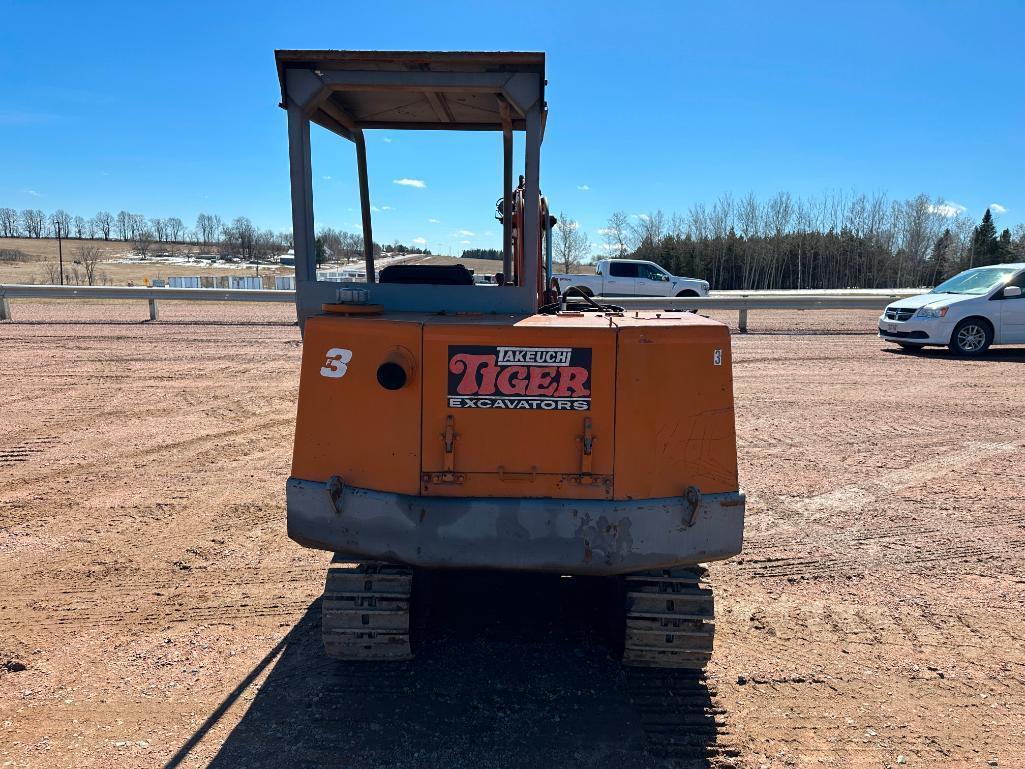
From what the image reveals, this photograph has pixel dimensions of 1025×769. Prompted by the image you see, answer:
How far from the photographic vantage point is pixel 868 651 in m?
3.58

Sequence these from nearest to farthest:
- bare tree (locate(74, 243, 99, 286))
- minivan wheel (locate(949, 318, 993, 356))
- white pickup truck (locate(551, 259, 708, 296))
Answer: minivan wheel (locate(949, 318, 993, 356)), white pickup truck (locate(551, 259, 708, 296)), bare tree (locate(74, 243, 99, 286))

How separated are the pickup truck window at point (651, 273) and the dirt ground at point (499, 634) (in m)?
17.0

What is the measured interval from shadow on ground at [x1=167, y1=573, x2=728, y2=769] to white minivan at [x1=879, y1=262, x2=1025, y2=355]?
1163cm

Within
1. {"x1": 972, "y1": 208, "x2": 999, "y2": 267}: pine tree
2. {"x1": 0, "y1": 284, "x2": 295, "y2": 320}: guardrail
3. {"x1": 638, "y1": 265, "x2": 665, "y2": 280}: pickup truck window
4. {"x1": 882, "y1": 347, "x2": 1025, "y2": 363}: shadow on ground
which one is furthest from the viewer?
{"x1": 972, "y1": 208, "x2": 999, "y2": 267}: pine tree

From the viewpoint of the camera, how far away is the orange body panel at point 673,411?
2.82m

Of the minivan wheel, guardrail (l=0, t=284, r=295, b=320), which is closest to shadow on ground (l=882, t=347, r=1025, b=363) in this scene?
the minivan wheel

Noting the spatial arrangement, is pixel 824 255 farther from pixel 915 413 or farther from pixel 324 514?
pixel 324 514

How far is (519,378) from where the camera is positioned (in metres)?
2.82

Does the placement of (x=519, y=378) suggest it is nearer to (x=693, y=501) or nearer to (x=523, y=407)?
(x=523, y=407)

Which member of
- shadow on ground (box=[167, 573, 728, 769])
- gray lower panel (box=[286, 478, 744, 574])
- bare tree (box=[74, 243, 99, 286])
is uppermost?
bare tree (box=[74, 243, 99, 286])

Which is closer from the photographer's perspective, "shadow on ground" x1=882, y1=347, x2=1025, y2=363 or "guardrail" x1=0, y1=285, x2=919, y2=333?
"shadow on ground" x1=882, y1=347, x2=1025, y2=363

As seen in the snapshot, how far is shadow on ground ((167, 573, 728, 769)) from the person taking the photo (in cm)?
277

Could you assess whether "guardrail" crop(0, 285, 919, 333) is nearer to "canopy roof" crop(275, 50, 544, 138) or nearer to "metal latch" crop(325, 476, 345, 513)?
"canopy roof" crop(275, 50, 544, 138)

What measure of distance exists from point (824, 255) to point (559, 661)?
61861 millimetres
